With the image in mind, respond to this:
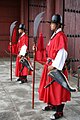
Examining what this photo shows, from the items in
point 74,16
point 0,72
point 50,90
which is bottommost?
point 0,72

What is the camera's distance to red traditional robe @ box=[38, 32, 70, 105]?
3.45 meters

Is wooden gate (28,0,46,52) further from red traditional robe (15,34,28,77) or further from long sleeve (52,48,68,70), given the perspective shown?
long sleeve (52,48,68,70)

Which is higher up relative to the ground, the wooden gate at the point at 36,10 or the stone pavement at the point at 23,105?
the wooden gate at the point at 36,10

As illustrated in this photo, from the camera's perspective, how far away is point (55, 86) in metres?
3.59

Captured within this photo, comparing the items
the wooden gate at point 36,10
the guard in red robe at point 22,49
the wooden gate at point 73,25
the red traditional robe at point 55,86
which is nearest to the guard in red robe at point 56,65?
the red traditional robe at point 55,86

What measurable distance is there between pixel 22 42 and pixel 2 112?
216 centimetres

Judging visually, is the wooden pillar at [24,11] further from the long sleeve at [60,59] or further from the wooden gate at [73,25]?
the long sleeve at [60,59]

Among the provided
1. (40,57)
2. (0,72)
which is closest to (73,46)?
(0,72)

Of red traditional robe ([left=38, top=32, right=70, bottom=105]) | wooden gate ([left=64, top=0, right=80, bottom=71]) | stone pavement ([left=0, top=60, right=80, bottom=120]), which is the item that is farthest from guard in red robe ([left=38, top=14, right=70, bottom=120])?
wooden gate ([left=64, top=0, right=80, bottom=71])

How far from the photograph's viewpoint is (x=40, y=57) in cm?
398

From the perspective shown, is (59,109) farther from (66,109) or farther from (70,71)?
(70,71)

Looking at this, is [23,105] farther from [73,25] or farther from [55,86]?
[73,25]

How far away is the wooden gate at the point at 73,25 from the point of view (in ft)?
22.3

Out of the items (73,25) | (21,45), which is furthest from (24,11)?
(21,45)
